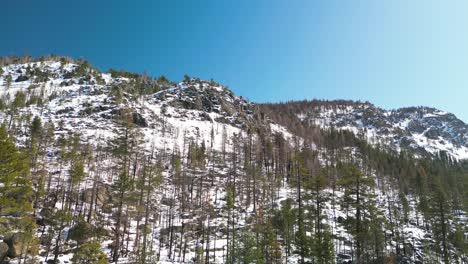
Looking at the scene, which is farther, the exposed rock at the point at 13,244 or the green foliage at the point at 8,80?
the green foliage at the point at 8,80

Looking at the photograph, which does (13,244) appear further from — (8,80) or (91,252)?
(8,80)

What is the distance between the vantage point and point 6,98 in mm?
133750

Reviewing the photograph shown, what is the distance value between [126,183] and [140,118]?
358 ft

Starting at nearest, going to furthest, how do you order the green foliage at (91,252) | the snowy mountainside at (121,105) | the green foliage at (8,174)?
the green foliage at (8,174)
the green foliage at (91,252)
the snowy mountainside at (121,105)

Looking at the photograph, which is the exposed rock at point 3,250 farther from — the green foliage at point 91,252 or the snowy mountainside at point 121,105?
the snowy mountainside at point 121,105

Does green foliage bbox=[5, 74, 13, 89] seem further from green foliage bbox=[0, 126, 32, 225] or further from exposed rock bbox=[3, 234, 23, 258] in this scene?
green foliage bbox=[0, 126, 32, 225]

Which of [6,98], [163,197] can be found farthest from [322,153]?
[6,98]

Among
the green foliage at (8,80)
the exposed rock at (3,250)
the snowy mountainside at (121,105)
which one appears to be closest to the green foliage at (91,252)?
the exposed rock at (3,250)

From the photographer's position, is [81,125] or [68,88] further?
[68,88]

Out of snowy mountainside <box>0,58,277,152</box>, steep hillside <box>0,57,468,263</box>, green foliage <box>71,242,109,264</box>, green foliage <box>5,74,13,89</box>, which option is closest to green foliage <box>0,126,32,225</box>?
steep hillside <box>0,57,468,263</box>

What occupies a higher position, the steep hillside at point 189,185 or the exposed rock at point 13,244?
the steep hillside at point 189,185

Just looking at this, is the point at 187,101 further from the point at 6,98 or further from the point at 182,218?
the point at 182,218

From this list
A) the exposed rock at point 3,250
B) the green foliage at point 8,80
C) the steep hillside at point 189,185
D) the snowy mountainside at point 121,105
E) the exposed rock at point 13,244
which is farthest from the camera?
the green foliage at point 8,80

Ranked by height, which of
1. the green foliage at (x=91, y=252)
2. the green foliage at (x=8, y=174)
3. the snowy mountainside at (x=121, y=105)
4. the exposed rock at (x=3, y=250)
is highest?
the snowy mountainside at (x=121, y=105)
